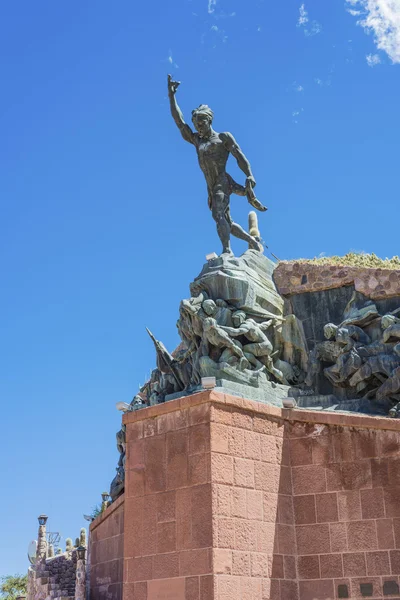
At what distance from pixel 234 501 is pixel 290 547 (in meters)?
1.38

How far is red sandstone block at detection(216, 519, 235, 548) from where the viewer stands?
11.4 meters

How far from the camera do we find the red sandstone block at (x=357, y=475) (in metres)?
12.4

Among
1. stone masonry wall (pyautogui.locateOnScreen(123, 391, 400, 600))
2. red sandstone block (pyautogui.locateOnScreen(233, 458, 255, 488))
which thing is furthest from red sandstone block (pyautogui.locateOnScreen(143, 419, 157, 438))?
A: red sandstone block (pyautogui.locateOnScreen(233, 458, 255, 488))

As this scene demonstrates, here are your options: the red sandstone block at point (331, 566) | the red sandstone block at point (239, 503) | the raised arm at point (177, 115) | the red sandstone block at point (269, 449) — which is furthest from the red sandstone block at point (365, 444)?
the raised arm at point (177, 115)

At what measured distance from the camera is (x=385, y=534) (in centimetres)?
1202

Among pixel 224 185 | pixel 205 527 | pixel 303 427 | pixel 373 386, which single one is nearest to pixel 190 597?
pixel 205 527

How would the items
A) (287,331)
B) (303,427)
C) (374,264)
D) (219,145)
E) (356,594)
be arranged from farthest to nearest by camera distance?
(374,264)
(219,145)
(287,331)
(303,427)
(356,594)

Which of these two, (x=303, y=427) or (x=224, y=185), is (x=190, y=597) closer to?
(x=303, y=427)

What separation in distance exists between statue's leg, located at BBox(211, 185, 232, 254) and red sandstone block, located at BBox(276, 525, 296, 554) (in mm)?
6120

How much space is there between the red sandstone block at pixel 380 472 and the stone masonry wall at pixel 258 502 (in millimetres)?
15

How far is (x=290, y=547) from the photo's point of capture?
40.9 feet

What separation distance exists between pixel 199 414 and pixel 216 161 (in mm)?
6485

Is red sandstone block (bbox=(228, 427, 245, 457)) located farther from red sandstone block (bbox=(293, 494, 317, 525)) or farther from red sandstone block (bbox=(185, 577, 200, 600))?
red sandstone block (bbox=(185, 577, 200, 600))

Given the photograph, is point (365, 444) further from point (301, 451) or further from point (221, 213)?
point (221, 213)
